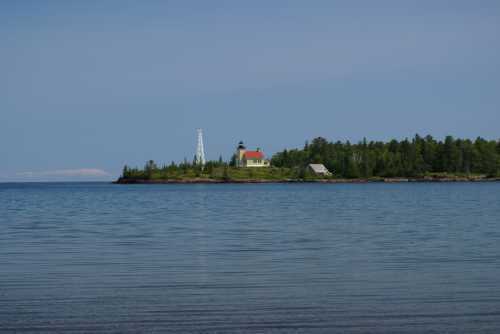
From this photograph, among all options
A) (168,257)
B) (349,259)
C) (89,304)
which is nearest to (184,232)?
(168,257)

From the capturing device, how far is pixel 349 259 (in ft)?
96.9

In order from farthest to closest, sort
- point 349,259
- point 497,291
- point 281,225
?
point 281,225 < point 349,259 < point 497,291

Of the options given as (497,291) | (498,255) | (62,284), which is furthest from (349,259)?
(62,284)

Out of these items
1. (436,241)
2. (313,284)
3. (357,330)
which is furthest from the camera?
(436,241)

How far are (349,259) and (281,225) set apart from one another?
21535 millimetres

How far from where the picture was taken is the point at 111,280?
23922 mm

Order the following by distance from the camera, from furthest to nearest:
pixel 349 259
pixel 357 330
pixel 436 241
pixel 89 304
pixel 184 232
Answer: pixel 184 232 < pixel 436 241 < pixel 349 259 < pixel 89 304 < pixel 357 330

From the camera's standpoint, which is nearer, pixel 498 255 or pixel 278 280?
pixel 278 280

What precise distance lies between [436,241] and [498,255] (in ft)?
23.5

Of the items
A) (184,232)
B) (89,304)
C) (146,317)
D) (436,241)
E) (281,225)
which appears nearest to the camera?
(146,317)

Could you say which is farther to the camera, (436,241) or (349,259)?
(436,241)

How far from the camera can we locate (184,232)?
46.1 metres

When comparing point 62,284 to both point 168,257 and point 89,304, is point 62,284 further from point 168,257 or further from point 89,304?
point 168,257

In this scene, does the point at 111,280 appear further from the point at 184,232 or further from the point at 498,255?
the point at 184,232
